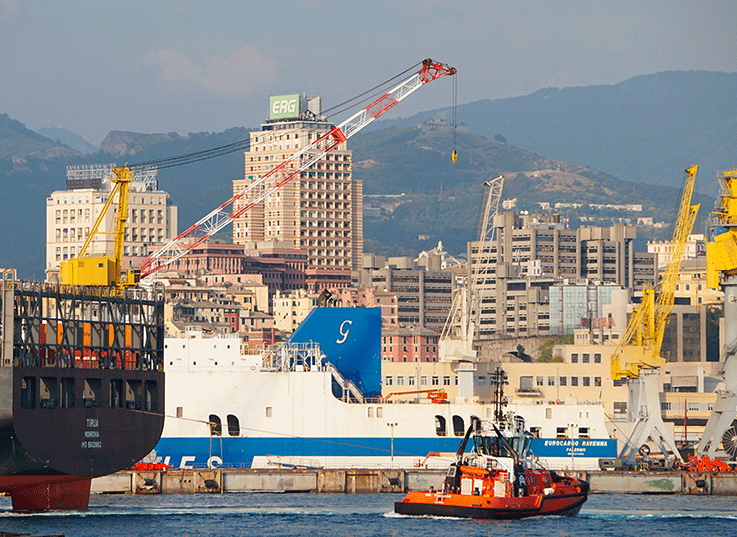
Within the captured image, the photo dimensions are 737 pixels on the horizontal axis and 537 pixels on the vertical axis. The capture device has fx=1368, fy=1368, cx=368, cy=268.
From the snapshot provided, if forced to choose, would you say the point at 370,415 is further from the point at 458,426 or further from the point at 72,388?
the point at 72,388

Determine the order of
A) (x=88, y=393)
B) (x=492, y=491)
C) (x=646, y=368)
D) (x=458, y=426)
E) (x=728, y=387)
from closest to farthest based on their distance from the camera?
(x=492, y=491), (x=88, y=393), (x=458, y=426), (x=728, y=387), (x=646, y=368)

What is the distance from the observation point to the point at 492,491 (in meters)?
60.4

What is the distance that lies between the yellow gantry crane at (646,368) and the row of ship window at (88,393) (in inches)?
1226

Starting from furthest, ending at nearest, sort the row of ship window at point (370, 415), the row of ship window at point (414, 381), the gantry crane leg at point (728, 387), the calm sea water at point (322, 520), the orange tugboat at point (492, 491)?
the row of ship window at point (414, 381), the gantry crane leg at point (728, 387), the row of ship window at point (370, 415), the orange tugboat at point (492, 491), the calm sea water at point (322, 520)

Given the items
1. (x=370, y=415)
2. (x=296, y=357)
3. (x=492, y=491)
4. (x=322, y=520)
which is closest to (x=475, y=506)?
(x=492, y=491)

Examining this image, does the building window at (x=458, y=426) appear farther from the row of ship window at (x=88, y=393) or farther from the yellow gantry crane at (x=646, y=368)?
the row of ship window at (x=88, y=393)

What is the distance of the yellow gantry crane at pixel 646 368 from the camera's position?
84.6 m

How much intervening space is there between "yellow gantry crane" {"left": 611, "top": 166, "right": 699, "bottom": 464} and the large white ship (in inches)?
270

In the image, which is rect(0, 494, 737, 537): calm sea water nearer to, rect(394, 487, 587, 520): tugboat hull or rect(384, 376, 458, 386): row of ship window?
rect(394, 487, 587, 520): tugboat hull

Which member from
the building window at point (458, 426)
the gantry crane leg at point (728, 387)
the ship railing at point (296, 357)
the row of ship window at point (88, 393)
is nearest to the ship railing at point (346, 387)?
the ship railing at point (296, 357)

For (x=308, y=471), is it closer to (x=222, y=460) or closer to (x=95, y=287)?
(x=222, y=460)

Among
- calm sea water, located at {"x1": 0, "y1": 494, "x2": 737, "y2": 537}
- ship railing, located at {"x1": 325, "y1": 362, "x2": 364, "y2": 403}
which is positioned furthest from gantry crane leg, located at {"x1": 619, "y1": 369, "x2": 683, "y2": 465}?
ship railing, located at {"x1": 325, "y1": 362, "x2": 364, "y2": 403}

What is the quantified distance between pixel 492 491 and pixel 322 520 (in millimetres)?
7643

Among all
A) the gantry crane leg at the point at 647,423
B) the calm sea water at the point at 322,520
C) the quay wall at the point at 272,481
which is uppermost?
the gantry crane leg at the point at 647,423
